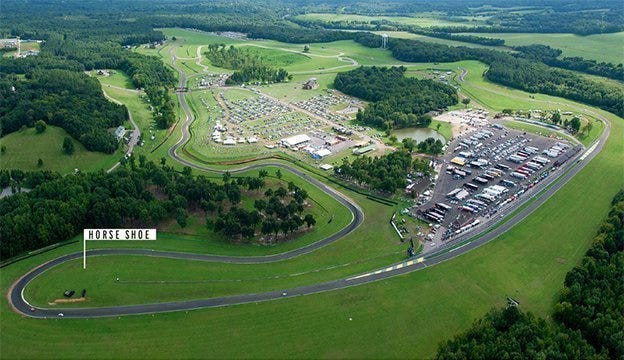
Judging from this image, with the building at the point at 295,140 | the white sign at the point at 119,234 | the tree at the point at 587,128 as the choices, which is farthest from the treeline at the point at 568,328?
the tree at the point at 587,128

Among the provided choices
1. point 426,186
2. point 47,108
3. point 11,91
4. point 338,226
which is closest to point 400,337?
point 338,226

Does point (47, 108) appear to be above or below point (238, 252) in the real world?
above

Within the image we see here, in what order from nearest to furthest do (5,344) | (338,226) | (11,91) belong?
(5,344) → (338,226) → (11,91)

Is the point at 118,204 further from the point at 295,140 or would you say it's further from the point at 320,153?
the point at 295,140

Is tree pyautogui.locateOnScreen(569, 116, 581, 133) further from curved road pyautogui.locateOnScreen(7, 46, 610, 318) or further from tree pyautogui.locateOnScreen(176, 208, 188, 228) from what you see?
tree pyautogui.locateOnScreen(176, 208, 188, 228)

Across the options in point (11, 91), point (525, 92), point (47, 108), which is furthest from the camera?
point (525, 92)

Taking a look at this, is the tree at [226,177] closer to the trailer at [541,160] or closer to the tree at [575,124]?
the trailer at [541,160]

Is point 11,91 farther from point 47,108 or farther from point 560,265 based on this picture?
point 560,265

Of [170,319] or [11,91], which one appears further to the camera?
[11,91]
